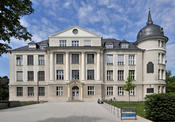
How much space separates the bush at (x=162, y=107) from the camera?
8.83 meters

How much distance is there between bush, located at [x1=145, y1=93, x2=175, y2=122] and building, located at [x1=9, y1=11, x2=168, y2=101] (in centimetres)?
1893

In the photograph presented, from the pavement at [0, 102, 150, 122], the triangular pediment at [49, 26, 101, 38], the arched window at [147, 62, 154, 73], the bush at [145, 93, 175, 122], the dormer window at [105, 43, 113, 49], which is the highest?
the triangular pediment at [49, 26, 101, 38]

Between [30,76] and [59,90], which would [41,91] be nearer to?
[30,76]

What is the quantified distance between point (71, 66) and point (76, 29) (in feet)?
31.5

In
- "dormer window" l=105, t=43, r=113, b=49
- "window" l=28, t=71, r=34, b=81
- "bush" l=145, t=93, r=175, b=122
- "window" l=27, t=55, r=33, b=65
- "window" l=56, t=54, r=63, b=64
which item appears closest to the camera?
"bush" l=145, t=93, r=175, b=122

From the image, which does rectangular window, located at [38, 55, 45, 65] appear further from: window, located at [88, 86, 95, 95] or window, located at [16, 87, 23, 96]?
window, located at [88, 86, 95, 95]

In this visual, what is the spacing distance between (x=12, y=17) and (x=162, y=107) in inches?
445

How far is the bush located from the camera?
29.0 feet

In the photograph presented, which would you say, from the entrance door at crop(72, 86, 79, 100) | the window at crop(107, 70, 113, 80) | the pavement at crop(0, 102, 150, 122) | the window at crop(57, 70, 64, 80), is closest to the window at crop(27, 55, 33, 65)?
the window at crop(57, 70, 64, 80)

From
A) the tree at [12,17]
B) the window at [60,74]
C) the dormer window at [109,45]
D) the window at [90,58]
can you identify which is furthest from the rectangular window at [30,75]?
the tree at [12,17]

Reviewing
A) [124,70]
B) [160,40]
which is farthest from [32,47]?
[160,40]

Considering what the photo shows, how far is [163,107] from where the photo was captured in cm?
895

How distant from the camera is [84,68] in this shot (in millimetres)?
28453

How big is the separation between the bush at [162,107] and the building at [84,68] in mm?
18931
